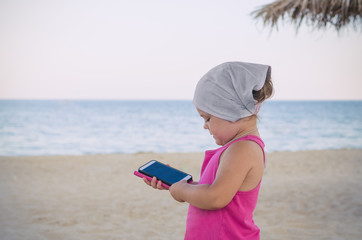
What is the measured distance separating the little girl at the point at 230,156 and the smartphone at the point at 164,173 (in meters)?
0.09

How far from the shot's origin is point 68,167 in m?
8.28

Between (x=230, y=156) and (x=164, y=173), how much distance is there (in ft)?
1.33

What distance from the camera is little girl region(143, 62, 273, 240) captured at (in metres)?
1.20

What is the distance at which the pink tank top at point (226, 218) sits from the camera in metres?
1.28

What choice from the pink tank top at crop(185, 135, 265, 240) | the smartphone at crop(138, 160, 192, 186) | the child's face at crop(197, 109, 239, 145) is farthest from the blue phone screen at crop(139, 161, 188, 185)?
the child's face at crop(197, 109, 239, 145)

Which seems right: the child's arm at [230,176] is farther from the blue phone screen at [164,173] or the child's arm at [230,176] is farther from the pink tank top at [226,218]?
the blue phone screen at [164,173]

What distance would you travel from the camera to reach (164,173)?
151cm

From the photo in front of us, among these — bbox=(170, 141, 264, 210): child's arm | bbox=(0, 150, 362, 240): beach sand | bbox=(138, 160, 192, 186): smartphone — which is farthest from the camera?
bbox=(0, 150, 362, 240): beach sand

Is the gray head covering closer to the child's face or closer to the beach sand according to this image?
the child's face

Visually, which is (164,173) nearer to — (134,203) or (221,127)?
(221,127)

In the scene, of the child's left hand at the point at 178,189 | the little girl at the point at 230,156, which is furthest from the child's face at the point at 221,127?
the child's left hand at the point at 178,189

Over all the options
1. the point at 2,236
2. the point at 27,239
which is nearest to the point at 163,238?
the point at 27,239

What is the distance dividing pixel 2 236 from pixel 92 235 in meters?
0.96

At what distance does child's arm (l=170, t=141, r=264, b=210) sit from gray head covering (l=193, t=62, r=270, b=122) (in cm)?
12
